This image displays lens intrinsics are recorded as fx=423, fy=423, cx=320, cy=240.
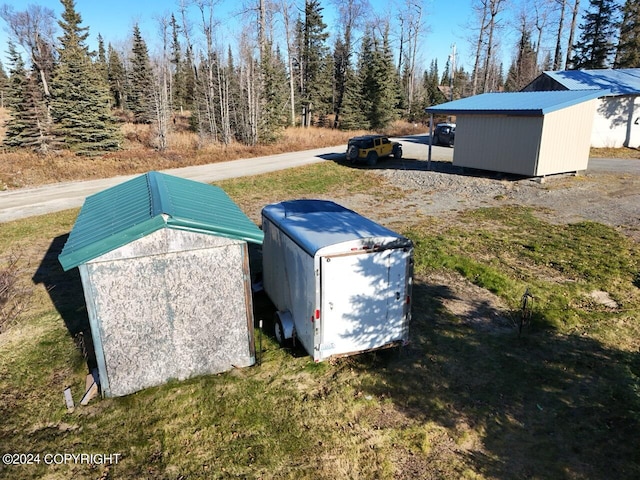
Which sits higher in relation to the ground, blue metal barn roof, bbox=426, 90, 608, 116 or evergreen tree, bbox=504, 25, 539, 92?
evergreen tree, bbox=504, 25, 539, 92

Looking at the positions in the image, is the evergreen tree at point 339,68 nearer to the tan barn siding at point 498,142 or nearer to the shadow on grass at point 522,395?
the tan barn siding at point 498,142

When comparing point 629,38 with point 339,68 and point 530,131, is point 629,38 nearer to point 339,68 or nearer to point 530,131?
point 339,68

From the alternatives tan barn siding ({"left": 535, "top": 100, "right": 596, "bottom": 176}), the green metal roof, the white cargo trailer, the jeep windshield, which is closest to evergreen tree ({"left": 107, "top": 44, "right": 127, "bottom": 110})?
the jeep windshield

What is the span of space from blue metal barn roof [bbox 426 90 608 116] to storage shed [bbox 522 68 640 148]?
10384 mm

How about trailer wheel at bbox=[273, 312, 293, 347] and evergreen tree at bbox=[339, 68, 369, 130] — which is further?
evergreen tree at bbox=[339, 68, 369, 130]

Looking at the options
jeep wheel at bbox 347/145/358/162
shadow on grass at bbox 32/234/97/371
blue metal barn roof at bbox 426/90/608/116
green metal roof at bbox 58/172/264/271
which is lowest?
shadow on grass at bbox 32/234/97/371

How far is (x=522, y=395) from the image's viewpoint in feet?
19.3

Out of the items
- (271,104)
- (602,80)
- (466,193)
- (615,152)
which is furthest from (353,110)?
(466,193)

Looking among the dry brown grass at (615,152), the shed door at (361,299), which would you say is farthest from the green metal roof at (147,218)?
the dry brown grass at (615,152)

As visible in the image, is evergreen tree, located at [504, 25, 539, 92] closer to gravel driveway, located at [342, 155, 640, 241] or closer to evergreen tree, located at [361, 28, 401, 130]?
evergreen tree, located at [361, 28, 401, 130]

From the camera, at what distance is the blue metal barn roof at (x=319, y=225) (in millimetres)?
6152

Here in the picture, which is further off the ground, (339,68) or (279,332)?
(339,68)

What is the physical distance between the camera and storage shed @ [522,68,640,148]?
91.6 ft

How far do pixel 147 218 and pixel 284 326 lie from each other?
2.77 m
